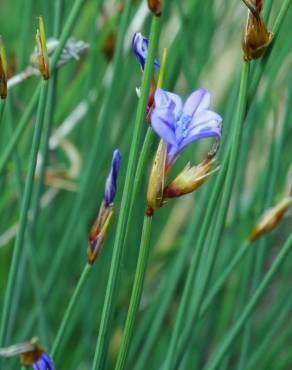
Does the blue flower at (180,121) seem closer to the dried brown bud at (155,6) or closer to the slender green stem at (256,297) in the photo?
the dried brown bud at (155,6)

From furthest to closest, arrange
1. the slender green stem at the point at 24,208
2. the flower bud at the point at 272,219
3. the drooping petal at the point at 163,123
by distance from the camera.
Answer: the flower bud at the point at 272,219
the slender green stem at the point at 24,208
the drooping petal at the point at 163,123

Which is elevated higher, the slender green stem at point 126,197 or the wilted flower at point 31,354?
the slender green stem at point 126,197

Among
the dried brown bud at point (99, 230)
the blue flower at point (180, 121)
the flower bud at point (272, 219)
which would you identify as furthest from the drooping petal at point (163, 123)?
the flower bud at point (272, 219)

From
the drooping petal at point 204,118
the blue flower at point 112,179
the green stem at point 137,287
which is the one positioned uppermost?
the drooping petal at point 204,118

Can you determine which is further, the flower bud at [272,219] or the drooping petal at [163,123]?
the flower bud at [272,219]

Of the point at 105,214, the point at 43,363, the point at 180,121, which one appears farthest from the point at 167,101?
the point at 43,363

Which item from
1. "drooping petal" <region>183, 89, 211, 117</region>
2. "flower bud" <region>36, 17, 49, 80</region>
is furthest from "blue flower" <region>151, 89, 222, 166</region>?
"flower bud" <region>36, 17, 49, 80</region>
